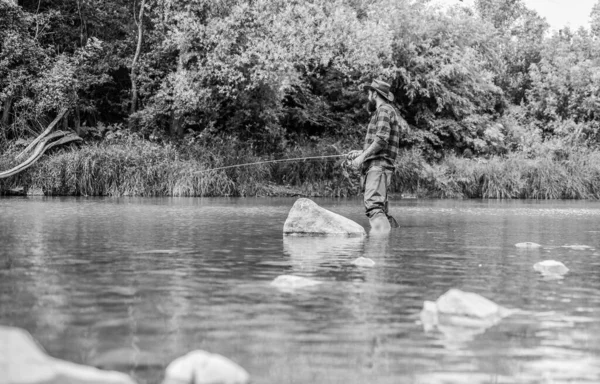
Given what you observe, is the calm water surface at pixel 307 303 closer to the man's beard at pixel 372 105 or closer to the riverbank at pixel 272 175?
the man's beard at pixel 372 105

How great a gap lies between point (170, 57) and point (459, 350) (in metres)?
30.5

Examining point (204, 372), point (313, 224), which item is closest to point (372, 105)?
point (313, 224)

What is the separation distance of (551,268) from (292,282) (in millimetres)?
2659

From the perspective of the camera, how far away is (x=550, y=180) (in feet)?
114

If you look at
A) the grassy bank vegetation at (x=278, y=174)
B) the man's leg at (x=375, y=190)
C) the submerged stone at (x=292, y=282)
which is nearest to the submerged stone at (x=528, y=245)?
the man's leg at (x=375, y=190)

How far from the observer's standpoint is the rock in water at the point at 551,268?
311 inches

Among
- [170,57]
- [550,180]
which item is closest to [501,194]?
[550,180]

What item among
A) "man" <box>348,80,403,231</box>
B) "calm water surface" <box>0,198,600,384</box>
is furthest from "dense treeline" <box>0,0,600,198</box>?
"calm water surface" <box>0,198,600,384</box>

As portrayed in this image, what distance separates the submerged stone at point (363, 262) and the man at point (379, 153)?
15.4 feet

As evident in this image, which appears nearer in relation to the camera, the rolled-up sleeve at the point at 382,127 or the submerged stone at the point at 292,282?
the submerged stone at the point at 292,282

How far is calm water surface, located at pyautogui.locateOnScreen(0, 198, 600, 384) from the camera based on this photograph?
4.20m

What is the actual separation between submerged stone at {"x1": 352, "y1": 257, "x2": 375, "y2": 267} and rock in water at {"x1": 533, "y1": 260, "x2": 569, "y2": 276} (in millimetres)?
1579

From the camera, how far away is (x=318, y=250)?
32.7 feet

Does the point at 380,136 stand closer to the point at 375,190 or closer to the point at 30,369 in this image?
the point at 375,190
